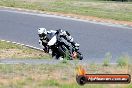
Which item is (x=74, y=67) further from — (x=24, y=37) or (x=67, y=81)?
(x=24, y=37)

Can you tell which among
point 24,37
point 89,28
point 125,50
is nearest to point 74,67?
point 125,50

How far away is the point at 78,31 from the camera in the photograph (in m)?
25.2

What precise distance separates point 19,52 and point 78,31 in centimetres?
702

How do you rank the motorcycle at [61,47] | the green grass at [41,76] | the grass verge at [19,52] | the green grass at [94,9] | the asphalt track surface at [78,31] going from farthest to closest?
1. the green grass at [94,9]
2. the asphalt track surface at [78,31]
3. the grass verge at [19,52]
4. the motorcycle at [61,47]
5. the green grass at [41,76]

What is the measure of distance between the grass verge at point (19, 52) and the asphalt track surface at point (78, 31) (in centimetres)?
120

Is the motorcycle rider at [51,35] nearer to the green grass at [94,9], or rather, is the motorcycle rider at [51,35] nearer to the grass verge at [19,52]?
the grass verge at [19,52]

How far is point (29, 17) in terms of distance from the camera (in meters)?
29.9

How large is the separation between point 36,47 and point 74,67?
7.95m

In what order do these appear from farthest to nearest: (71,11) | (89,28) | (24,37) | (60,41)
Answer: (71,11), (89,28), (24,37), (60,41)

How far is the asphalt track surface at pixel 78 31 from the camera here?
20.6 m

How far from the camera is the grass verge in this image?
17587mm

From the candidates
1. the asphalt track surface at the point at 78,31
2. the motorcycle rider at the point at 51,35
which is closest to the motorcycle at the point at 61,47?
the motorcycle rider at the point at 51,35

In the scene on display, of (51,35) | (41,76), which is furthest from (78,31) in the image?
(41,76)

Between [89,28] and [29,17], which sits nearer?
[89,28]
